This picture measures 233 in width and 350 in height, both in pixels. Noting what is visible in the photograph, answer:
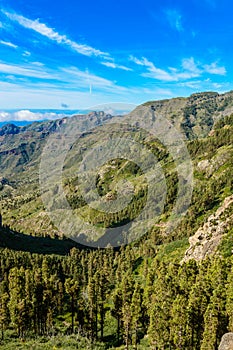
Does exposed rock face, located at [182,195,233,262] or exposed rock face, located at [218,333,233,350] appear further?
exposed rock face, located at [182,195,233,262]

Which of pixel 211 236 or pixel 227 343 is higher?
pixel 227 343

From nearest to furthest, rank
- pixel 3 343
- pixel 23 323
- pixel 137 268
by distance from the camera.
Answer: pixel 3 343 → pixel 23 323 → pixel 137 268

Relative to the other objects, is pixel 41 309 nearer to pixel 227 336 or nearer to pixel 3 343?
pixel 3 343

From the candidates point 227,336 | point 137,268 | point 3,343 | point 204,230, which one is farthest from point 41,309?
point 137,268

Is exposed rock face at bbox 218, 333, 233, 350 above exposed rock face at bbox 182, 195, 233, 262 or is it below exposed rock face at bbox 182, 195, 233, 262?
above

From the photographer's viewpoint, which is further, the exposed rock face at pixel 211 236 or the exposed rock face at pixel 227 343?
the exposed rock face at pixel 211 236

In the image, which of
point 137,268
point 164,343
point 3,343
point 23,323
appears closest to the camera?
point 164,343

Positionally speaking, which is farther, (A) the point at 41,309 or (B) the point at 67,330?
(B) the point at 67,330

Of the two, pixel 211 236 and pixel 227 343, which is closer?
pixel 227 343
